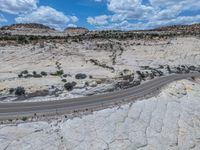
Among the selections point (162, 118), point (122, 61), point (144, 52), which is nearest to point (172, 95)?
point (162, 118)

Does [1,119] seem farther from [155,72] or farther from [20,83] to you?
[155,72]

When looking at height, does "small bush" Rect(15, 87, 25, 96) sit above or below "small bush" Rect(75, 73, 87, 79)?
below

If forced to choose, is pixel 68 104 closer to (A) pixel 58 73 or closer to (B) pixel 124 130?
(B) pixel 124 130

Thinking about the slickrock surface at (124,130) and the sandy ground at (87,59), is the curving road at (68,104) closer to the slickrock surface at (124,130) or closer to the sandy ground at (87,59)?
the slickrock surface at (124,130)

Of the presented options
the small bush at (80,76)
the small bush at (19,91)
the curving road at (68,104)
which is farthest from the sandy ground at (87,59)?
the curving road at (68,104)

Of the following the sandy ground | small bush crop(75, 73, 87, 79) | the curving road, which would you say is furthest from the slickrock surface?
small bush crop(75, 73, 87, 79)

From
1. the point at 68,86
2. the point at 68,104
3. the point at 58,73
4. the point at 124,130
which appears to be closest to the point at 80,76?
the point at 58,73

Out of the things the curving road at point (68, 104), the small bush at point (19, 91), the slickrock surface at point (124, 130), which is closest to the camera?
the slickrock surface at point (124, 130)

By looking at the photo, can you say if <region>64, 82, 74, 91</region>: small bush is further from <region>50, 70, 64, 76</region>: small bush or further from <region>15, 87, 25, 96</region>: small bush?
<region>50, 70, 64, 76</region>: small bush
